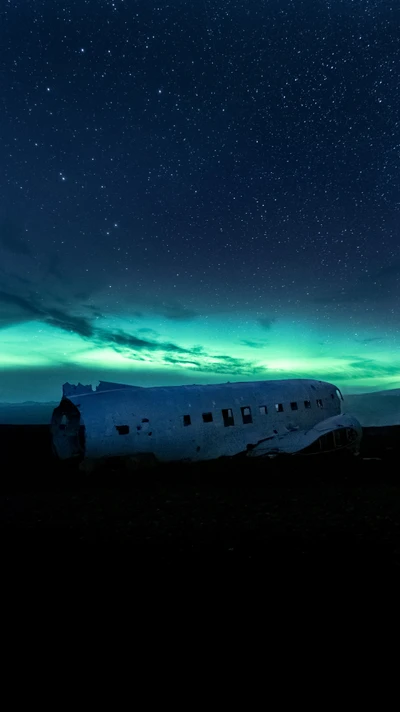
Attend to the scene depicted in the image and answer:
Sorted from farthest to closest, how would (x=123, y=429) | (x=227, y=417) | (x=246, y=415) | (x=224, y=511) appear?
(x=246, y=415)
(x=227, y=417)
(x=123, y=429)
(x=224, y=511)

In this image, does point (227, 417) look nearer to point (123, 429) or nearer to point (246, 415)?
point (246, 415)

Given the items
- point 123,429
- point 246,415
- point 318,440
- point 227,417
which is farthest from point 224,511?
point 318,440

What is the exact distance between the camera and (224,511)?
46.8 feet

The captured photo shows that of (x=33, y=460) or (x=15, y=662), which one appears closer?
(x=15, y=662)

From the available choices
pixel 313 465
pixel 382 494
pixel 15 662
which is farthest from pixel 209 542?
pixel 313 465

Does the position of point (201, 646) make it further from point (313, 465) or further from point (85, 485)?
point (313, 465)

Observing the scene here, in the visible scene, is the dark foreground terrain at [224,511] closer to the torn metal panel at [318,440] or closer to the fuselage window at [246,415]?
the torn metal panel at [318,440]

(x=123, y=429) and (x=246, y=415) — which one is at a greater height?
(x=246, y=415)

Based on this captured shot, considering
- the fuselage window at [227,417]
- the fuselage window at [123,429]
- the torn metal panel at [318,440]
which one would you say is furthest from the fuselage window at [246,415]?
the fuselage window at [123,429]

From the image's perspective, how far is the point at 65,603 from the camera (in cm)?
760

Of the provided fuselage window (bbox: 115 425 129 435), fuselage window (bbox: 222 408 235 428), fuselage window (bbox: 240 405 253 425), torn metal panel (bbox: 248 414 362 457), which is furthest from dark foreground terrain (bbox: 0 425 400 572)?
fuselage window (bbox: 240 405 253 425)

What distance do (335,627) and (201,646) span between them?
2128 millimetres

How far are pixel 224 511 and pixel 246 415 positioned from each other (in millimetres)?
9953

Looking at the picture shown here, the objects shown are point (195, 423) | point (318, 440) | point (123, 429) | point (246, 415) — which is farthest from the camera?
point (246, 415)
